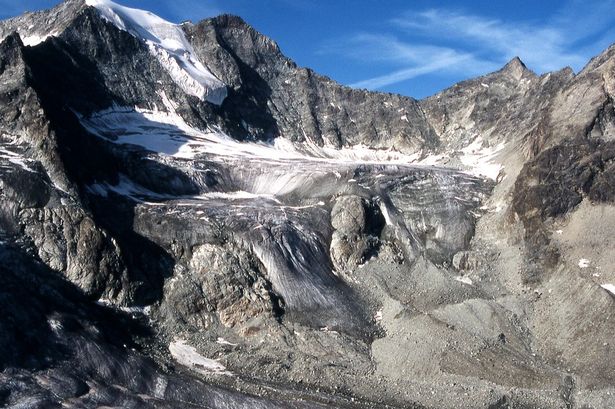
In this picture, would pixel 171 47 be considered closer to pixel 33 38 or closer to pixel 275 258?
pixel 33 38

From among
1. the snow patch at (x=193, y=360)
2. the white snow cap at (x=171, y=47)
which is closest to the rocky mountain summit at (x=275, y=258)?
the snow patch at (x=193, y=360)

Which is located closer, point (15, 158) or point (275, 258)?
point (15, 158)

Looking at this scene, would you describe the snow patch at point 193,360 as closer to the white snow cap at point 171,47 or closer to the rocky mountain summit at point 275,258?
the rocky mountain summit at point 275,258

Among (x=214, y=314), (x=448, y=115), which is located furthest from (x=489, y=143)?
(x=214, y=314)

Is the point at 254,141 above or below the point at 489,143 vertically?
below

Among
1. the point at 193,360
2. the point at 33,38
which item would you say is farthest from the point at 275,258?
the point at 33,38

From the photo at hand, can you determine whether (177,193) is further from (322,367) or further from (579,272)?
(579,272)
